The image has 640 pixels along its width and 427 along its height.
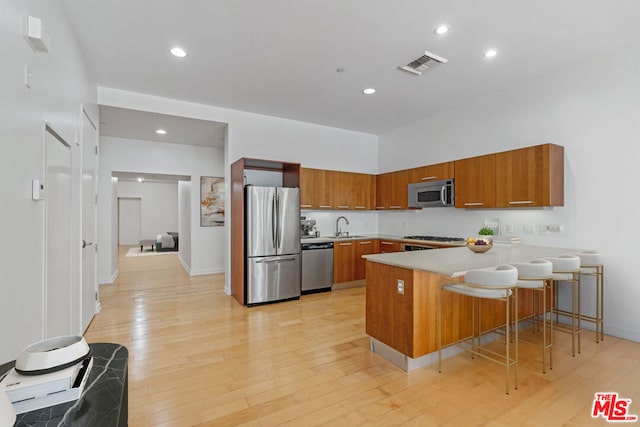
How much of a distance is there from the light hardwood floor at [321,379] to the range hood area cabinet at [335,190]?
2225 mm

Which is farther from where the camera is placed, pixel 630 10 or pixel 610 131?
pixel 610 131

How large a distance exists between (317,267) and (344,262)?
22.0 inches

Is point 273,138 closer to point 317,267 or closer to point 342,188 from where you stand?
point 342,188

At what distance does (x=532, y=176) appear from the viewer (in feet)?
11.7

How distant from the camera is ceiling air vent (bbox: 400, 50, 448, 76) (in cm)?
324

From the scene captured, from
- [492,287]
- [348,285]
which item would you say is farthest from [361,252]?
[492,287]

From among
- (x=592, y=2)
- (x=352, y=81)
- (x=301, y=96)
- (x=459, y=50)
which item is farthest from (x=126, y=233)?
(x=592, y=2)

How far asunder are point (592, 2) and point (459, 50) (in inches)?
40.8

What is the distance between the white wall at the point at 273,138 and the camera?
437 cm

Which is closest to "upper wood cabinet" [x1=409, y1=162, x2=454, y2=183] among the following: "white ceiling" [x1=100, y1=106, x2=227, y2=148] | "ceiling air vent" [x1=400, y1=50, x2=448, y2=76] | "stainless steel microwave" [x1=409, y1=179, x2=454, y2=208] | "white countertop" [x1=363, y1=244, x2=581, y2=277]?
"stainless steel microwave" [x1=409, y1=179, x2=454, y2=208]

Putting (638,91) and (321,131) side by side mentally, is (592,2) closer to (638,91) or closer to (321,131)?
(638,91)

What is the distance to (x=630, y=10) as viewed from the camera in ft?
Result: 8.43

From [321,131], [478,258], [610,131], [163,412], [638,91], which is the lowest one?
[163,412]

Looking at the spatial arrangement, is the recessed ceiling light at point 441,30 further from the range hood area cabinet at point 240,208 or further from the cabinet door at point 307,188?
the cabinet door at point 307,188
